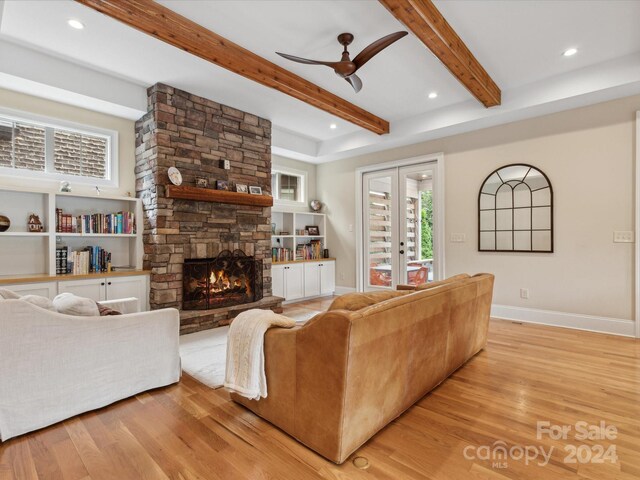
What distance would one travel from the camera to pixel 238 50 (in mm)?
3301

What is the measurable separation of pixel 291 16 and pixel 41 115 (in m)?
3.08

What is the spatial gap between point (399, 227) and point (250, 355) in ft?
14.5

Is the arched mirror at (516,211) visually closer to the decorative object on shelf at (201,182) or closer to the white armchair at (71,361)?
the decorative object on shelf at (201,182)

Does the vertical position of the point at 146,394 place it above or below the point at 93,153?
below

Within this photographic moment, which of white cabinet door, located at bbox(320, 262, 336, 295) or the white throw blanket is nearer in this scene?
the white throw blanket

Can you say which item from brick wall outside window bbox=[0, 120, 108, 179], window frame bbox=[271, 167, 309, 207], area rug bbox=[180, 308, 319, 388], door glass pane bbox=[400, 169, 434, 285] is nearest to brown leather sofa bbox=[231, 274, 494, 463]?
area rug bbox=[180, 308, 319, 388]

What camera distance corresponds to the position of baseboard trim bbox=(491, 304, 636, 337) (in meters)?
3.88

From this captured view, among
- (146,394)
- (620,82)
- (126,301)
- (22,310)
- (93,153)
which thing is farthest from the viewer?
(93,153)

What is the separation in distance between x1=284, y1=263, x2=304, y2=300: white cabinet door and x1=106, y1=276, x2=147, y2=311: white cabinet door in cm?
229

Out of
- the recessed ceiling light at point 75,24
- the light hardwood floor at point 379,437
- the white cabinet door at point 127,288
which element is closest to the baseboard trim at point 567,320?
the light hardwood floor at point 379,437

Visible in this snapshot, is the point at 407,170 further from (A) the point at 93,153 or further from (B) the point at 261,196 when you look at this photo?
(A) the point at 93,153

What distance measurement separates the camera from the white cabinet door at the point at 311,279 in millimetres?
6109

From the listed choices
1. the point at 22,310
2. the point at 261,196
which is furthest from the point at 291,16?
the point at 22,310

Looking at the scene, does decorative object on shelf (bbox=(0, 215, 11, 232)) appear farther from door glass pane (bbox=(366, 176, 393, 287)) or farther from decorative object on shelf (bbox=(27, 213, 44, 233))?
door glass pane (bbox=(366, 176, 393, 287))
